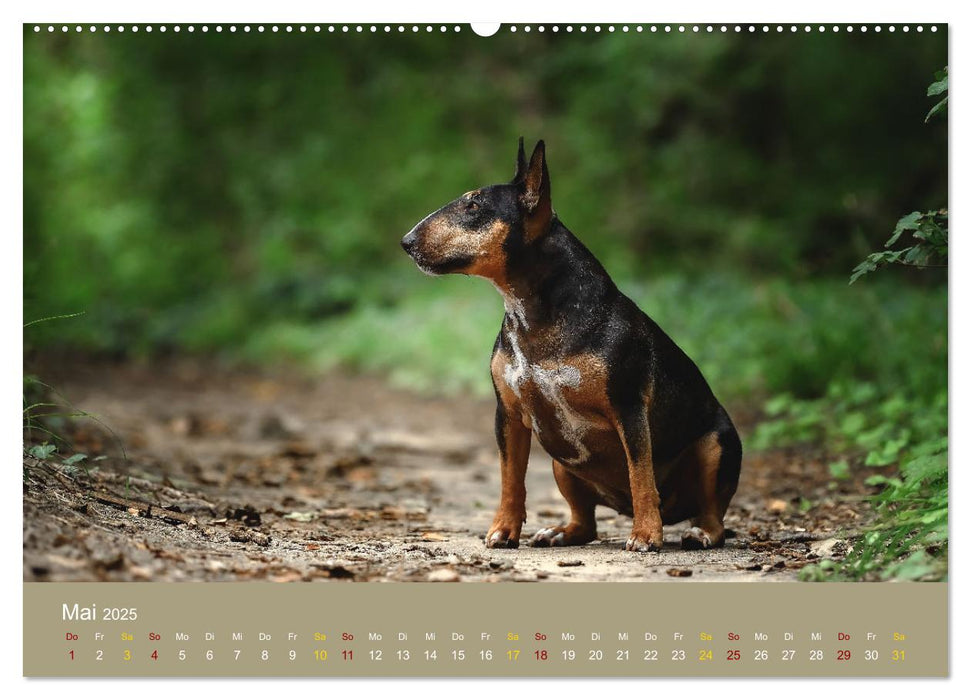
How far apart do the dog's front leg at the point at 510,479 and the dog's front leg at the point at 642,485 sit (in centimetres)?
54

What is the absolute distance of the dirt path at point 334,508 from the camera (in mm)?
4082

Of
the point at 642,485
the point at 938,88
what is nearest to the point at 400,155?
the point at 642,485

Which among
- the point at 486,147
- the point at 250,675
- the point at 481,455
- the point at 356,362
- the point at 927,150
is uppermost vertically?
the point at 486,147

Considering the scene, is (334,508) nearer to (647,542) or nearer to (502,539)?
(502,539)

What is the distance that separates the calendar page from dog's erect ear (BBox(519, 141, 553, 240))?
17 mm

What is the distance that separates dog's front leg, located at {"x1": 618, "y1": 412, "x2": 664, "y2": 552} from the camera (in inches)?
184

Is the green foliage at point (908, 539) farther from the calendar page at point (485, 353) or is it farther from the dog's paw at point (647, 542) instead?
the dog's paw at point (647, 542)

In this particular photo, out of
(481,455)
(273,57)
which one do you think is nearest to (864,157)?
(481,455)

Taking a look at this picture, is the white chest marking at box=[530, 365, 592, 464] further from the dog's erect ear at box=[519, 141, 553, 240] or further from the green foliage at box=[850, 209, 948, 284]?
the green foliage at box=[850, 209, 948, 284]

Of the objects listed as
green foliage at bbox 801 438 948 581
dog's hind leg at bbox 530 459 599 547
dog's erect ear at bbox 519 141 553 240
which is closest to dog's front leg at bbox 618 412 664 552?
dog's hind leg at bbox 530 459 599 547

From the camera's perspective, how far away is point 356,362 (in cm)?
1728

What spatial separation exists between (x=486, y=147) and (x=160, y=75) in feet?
20.1

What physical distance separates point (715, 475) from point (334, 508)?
8.29 ft

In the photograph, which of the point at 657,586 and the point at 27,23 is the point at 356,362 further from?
the point at 657,586
